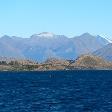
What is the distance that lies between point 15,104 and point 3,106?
5.40 meters

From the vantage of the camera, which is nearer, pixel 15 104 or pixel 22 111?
pixel 22 111

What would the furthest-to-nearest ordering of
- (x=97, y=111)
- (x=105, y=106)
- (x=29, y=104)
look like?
(x=29, y=104) → (x=105, y=106) → (x=97, y=111)

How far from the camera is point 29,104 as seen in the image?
388 feet

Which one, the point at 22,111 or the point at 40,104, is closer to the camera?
the point at 22,111

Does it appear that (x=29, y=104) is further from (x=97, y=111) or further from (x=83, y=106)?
(x=97, y=111)

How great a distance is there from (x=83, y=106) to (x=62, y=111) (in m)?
11.1

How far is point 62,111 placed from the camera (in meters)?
102

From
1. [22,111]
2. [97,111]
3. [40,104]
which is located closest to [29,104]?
[40,104]

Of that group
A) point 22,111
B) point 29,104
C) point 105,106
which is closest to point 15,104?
point 29,104

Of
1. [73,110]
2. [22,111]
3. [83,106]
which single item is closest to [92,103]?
[83,106]

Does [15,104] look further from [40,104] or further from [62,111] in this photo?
[62,111]

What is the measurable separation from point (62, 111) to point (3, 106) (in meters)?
19.3

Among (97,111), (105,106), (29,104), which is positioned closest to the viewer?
(97,111)

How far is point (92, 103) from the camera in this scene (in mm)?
118750
